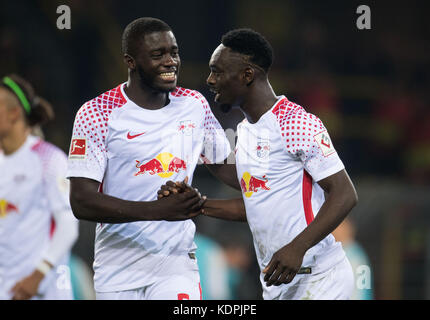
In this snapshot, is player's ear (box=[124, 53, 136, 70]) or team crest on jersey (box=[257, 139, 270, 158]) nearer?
team crest on jersey (box=[257, 139, 270, 158])

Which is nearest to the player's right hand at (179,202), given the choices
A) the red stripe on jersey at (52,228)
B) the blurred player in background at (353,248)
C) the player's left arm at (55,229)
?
the player's left arm at (55,229)

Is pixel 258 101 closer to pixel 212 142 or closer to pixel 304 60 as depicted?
pixel 212 142

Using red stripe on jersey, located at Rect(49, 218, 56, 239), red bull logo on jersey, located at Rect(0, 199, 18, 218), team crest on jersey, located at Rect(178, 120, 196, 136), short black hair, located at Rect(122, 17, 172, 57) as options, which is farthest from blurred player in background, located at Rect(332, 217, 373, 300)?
short black hair, located at Rect(122, 17, 172, 57)

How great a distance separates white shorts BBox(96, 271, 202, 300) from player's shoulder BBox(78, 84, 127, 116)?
3.27 feet

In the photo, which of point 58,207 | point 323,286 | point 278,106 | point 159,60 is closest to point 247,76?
point 278,106

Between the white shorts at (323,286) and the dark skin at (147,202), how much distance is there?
620 mm

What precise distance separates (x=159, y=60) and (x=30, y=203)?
184 cm

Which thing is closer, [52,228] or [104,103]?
[104,103]

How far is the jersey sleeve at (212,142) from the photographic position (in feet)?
16.5

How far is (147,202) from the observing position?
177 inches

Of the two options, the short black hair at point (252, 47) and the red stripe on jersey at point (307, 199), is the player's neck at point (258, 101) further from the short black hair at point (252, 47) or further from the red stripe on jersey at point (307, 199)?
the red stripe on jersey at point (307, 199)

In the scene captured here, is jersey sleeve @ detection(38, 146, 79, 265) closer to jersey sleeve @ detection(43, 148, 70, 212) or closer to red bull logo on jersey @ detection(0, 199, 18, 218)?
jersey sleeve @ detection(43, 148, 70, 212)

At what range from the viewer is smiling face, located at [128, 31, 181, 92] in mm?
4746
